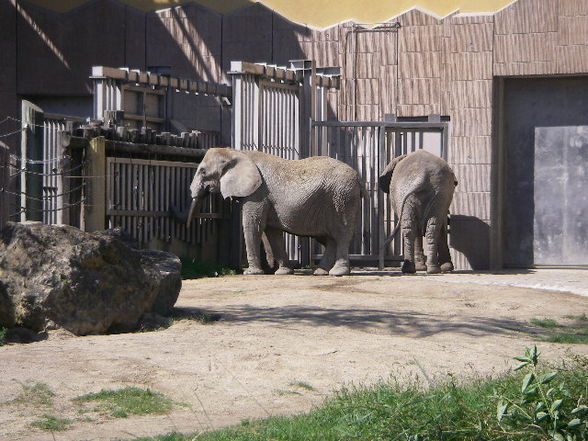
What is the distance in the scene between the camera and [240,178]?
16.5 m

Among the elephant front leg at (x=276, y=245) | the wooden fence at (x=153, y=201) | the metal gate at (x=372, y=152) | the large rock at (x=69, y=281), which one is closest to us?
the large rock at (x=69, y=281)

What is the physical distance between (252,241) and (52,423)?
9506mm

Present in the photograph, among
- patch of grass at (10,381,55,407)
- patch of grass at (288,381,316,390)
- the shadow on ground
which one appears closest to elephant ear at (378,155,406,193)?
the shadow on ground

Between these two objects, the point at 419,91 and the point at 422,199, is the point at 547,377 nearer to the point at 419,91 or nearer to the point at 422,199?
the point at 422,199

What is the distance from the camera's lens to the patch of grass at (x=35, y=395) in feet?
25.0

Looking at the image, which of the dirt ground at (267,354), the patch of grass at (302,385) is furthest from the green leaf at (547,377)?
the patch of grass at (302,385)

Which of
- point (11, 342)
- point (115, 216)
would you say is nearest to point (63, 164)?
point (115, 216)

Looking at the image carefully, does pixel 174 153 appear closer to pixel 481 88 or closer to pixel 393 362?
pixel 481 88

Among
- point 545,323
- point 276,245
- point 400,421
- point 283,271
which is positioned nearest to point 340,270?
point 283,271

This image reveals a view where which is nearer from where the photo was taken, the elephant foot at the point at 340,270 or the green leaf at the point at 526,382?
the green leaf at the point at 526,382

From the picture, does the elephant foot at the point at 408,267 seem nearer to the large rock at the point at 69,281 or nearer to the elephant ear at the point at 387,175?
the elephant ear at the point at 387,175

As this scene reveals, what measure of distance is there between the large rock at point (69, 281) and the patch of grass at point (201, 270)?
5.49m

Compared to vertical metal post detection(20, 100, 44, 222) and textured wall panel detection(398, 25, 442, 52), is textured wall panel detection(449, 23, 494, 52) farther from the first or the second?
vertical metal post detection(20, 100, 44, 222)

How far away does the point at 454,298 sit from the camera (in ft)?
43.9
